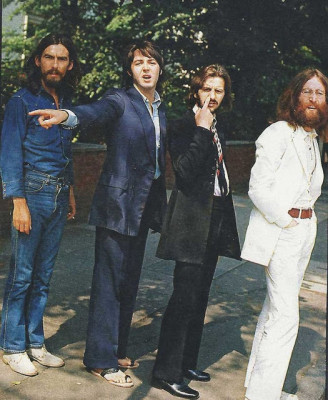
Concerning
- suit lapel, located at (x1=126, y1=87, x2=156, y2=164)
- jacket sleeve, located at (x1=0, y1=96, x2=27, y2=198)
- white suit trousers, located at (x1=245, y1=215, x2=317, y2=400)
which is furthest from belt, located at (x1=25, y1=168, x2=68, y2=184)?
white suit trousers, located at (x1=245, y1=215, x2=317, y2=400)

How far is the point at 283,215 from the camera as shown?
349 centimetres

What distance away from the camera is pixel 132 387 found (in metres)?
3.83

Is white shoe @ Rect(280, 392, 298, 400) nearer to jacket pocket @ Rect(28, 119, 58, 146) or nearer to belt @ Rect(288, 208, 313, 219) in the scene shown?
belt @ Rect(288, 208, 313, 219)

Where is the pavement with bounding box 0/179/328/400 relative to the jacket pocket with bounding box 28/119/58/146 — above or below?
below

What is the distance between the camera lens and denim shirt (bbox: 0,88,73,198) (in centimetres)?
354

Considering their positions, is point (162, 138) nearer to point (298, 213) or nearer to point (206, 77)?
point (206, 77)

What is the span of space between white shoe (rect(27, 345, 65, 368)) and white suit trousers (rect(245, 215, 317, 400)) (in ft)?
4.02

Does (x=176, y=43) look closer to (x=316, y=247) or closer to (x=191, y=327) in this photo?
(x=316, y=247)

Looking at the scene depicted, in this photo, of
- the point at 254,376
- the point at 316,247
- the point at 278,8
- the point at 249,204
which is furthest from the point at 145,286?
the point at 278,8

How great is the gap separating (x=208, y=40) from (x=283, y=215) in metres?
10.1

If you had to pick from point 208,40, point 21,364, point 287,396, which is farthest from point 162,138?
point 208,40

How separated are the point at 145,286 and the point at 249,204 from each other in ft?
19.5

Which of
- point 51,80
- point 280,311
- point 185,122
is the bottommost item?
point 280,311

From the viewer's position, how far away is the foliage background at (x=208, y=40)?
1216cm
